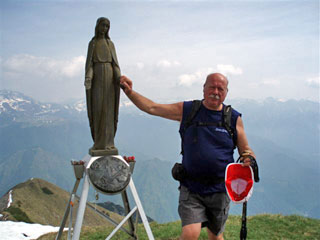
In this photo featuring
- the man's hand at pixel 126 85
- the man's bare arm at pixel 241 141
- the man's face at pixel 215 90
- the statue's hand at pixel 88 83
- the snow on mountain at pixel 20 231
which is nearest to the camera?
the man's face at pixel 215 90

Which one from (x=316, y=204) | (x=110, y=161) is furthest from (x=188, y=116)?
(x=316, y=204)

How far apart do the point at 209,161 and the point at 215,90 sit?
0.84m

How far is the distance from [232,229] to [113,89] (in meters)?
5.60

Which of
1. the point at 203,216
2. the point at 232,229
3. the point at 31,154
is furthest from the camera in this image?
the point at 31,154

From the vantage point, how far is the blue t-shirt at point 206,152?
3.28 metres

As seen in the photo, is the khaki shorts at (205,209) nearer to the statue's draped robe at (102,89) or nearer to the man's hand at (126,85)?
the man's hand at (126,85)

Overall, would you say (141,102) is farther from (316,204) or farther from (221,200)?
(316,204)

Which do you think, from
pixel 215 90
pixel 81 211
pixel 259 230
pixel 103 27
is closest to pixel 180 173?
pixel 215 90

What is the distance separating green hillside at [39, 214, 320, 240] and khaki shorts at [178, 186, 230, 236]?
13.3 ft

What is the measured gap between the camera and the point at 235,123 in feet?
11.4

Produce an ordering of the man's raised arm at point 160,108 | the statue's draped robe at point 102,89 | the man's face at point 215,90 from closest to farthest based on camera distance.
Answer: the man's face at point 215,90 → the man's raised arm at point 160,108 → the statue's draped robe at point 102,89

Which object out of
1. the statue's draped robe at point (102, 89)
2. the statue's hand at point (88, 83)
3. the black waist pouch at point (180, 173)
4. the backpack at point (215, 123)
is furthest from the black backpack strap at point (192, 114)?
the statue's hand at point (88, 83)

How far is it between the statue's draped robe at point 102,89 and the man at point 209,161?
1658 mm

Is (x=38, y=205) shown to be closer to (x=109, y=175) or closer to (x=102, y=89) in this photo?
(x=109, y=175)
